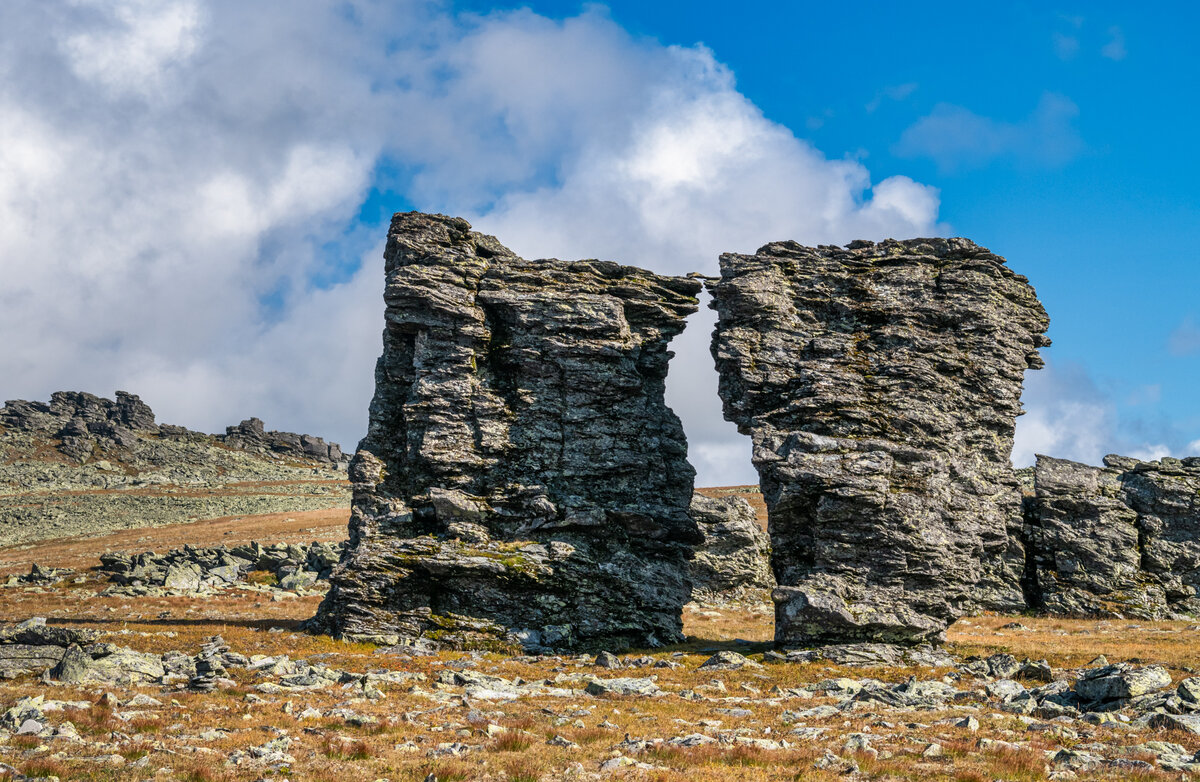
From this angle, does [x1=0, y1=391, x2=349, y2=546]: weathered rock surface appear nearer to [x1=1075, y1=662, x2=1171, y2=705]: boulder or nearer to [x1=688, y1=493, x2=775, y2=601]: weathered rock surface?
[x1=688, y1=493, x2=775, y2=601]: weathered rock surface

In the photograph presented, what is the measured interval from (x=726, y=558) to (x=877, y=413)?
25983 millimetres

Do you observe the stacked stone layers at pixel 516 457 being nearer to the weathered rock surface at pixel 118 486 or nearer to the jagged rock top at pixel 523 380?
the jagged rock top at pixel 523 380

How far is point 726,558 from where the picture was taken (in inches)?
2371


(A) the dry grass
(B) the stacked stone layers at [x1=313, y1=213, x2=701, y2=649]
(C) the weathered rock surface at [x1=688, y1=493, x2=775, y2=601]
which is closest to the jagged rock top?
(B) the stacked stone layers at [x1=313, y1=213, x2=701, y2=649]

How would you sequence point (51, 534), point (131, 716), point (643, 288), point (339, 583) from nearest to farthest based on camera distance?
point (131, 716), point (339, 583), point (643, 288), point (51, 534)

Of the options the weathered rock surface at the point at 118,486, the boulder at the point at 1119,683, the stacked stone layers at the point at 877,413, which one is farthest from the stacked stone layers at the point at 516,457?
the weathered rock surface at the point at 118,486

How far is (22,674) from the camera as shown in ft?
81.7

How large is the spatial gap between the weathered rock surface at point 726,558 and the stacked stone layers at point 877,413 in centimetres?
2146

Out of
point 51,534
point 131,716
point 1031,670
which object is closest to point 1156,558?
point 1031,670

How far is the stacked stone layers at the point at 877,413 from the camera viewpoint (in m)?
35.5

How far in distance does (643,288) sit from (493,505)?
1483cm

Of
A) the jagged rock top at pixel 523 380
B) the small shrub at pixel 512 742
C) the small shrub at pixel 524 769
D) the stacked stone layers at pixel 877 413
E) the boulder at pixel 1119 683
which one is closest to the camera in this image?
the small shrub at pixel 524 769

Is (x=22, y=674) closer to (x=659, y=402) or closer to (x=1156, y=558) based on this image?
(x=659, y=402)

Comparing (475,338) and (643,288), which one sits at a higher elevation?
(643,288)
